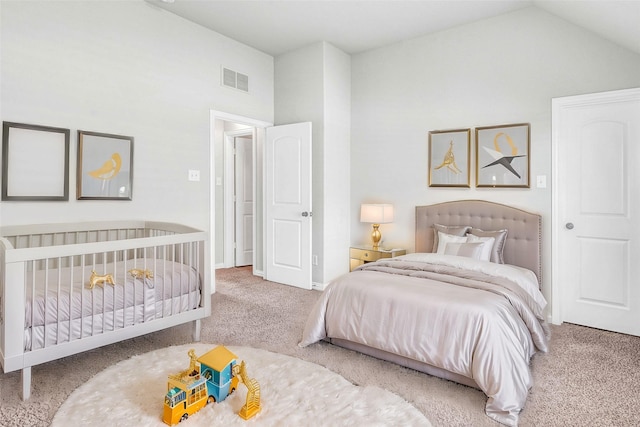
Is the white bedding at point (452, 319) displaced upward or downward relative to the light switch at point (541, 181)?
downward

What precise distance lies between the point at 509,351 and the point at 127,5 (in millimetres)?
3932

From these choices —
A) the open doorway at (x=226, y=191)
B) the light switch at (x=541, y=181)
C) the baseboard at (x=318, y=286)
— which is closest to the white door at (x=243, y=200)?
the open doorway at (x=226, y=191)

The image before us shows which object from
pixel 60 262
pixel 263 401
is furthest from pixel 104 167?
pixel 263 401

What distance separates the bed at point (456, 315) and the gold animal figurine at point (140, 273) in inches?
44.7

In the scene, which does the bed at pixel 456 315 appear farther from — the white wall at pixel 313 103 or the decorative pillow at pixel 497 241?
the white wall at pixel 313 103

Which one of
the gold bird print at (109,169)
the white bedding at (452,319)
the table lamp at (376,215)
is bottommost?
the white bedding at (452,319)

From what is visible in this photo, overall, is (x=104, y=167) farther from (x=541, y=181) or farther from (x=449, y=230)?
(x=541, y=181)

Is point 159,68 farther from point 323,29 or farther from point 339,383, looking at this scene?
point 339,383

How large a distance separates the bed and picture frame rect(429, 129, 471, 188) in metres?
0.76

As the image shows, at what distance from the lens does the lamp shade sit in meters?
4.24

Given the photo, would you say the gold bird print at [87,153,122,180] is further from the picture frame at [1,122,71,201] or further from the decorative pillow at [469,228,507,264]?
the decorative pillow at [469,228,507,264]

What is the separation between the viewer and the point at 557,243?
340cm

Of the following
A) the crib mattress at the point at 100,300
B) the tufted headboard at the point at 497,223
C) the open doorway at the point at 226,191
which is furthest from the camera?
the open doorway at the point at 226,191

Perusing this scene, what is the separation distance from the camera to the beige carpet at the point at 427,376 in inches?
75.7
